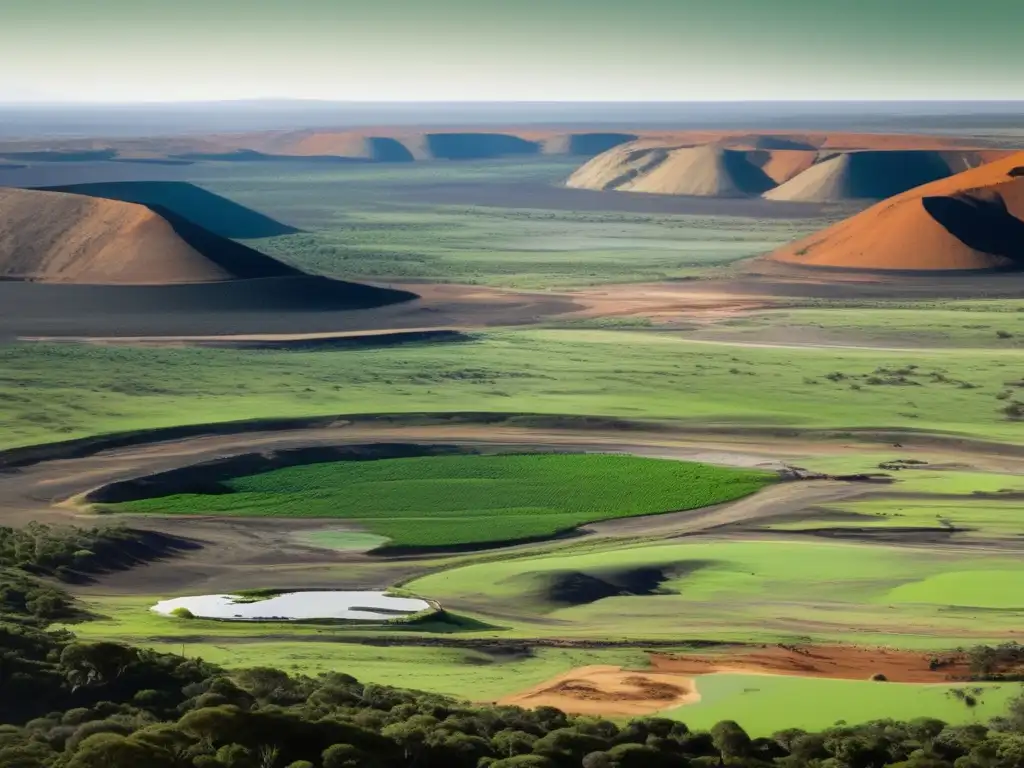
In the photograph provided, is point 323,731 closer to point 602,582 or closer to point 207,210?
point 602,582

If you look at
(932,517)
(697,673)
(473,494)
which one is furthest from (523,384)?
(697,673)

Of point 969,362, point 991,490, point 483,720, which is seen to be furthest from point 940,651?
point 969,362

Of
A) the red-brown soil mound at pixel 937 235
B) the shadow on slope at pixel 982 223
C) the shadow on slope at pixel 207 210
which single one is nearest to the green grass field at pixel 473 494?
the red-brown soil mound at pixel 937 235

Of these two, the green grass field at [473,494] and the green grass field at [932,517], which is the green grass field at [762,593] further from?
the green grass field at [473,494]

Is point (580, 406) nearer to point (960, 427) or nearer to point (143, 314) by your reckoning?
point (960, 427)

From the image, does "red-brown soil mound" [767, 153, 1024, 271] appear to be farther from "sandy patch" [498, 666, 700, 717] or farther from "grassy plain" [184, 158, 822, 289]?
"sandy patch" [498, 666, 700, 717]

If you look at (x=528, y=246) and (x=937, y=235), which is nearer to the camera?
(x=937, y=235)
